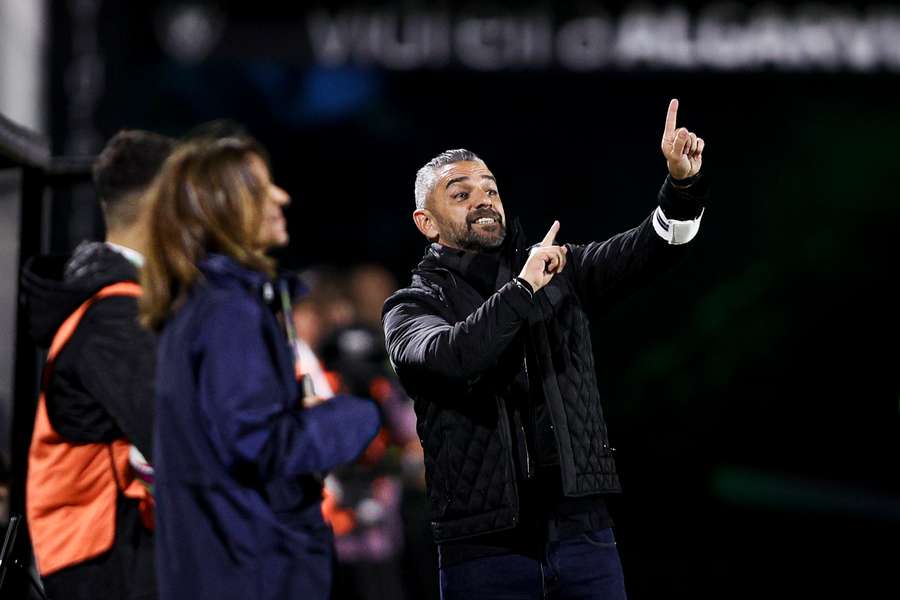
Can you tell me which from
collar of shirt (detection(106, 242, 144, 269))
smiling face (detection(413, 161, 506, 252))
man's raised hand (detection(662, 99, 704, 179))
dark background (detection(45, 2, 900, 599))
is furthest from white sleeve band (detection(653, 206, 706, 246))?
dark background (detection(45, 2, 900, 599))

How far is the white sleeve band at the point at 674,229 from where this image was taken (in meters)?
3.08

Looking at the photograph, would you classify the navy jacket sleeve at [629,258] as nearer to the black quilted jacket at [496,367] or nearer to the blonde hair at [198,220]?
the black quilted jacket at [496,367]

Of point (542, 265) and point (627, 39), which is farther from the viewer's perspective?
point (627, 39)

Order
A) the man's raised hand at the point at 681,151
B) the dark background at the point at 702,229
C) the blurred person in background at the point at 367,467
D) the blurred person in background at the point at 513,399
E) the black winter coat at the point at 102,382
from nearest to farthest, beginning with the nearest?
the black winter coat at the point at 102,382, the blurred person in background at the point at 513,399, the man's raised hand at the point at 681,151, the blurred person in background at the point at 367,467, the dark background at the point at 702,229

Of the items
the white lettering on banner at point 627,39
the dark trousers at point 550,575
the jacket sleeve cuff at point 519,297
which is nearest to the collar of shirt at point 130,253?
the jacket sleeve cuff at point 519,297

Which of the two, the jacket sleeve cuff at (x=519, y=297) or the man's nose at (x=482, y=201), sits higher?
the man's nose at (x=482, y=201)

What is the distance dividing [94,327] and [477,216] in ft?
3.23

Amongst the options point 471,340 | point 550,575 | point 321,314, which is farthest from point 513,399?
point 321,314

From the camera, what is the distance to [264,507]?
2301 mm

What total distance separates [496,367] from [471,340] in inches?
10.7

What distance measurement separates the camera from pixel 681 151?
302 centimetres

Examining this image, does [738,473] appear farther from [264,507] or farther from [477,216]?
[264,507]

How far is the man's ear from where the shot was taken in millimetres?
3207

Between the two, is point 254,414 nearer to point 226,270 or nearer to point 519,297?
point 226,270
